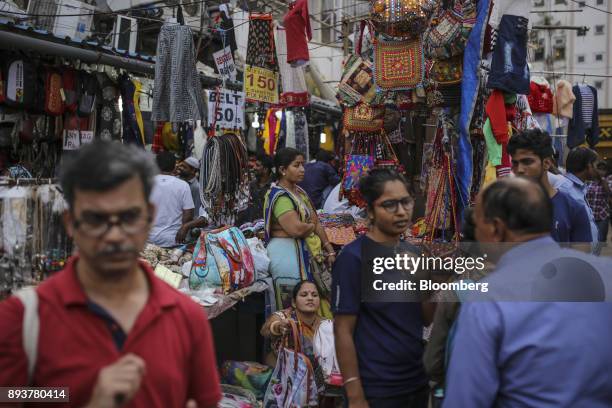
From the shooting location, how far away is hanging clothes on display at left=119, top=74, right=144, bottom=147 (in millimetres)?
8281

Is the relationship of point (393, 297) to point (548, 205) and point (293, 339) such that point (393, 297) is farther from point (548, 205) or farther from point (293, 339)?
point (293, 339)

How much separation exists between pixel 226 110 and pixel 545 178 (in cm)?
361

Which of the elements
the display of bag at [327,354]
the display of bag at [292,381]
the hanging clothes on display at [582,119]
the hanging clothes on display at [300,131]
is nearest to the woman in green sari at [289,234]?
the display of bag at [292,381]

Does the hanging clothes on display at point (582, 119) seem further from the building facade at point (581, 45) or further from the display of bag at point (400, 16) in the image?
the building facade at point (581, 45)

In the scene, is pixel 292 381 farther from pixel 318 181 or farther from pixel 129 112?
pixel 129 112

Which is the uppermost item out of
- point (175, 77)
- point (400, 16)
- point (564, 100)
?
point (400, 16)

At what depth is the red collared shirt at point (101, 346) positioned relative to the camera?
1.49 metres

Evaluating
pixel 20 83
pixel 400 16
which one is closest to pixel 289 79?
pixel 400 16

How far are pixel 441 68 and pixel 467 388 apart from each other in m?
3.91

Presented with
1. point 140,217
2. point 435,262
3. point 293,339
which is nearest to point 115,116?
point 293,339

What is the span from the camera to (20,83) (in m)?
7.05

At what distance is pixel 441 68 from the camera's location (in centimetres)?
526

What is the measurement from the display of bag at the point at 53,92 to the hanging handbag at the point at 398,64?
13.7ft

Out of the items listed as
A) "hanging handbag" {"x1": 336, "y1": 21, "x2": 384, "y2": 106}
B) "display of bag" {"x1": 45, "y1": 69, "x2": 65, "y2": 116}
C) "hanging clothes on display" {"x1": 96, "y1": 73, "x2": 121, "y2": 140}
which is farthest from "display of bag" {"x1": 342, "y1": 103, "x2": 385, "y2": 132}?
"display of bag" {"x1": 45, "y1": 69, "x2": 65, "y2": 116}
